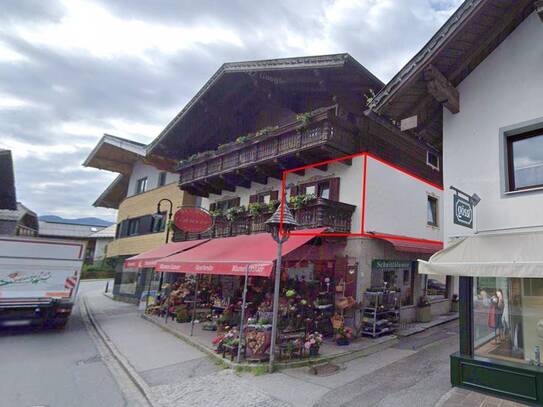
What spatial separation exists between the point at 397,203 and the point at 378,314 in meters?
5.11

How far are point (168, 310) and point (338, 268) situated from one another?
843 cm

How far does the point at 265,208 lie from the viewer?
15.0m

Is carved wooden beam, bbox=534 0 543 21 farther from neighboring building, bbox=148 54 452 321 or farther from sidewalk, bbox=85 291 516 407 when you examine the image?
sidewalk, bbox=85 291 516 407

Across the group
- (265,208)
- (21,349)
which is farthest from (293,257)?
(21,349)

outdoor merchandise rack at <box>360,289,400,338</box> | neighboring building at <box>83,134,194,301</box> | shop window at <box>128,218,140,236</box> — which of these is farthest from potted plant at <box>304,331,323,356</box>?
shop window at <box>128,218,140,236</box>

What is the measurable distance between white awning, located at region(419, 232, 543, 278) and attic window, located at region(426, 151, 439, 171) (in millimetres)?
11857

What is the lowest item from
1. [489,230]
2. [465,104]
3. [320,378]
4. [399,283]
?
[320,378]

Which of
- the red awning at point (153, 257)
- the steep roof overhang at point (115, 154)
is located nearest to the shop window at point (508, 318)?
the red awning at point (153, 257)

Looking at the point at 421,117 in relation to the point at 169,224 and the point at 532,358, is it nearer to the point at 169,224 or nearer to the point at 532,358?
the point at 532,358

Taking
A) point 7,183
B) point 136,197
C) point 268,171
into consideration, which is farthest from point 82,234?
point 268,171

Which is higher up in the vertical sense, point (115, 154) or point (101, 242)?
point (115, 154)

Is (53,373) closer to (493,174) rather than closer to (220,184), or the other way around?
(493,174)

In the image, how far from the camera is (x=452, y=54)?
7.34m

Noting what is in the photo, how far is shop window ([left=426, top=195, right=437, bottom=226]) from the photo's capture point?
16.8 metres
